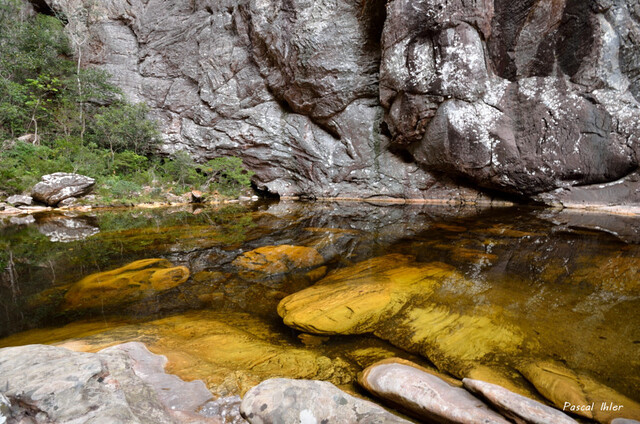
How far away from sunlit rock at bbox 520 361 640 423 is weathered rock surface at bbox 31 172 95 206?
476 inches

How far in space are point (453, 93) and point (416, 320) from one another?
9.57m

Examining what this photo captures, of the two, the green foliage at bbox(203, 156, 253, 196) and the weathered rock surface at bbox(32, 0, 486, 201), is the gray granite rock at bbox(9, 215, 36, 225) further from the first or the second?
the weathered rock surface at bbox(32, 0, 486, 201)

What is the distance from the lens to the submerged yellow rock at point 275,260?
3574mm

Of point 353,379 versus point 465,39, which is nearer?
point 353,379

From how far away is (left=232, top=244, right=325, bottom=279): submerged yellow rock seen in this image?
3.57 m

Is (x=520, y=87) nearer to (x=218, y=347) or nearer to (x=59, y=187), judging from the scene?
(x=218, y=347)

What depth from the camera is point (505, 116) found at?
30.7 feet

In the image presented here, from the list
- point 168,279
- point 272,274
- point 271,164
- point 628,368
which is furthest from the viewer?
point 271,164

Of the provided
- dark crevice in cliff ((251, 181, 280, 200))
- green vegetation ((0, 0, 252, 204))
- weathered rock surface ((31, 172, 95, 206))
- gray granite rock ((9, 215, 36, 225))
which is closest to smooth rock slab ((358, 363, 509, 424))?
gray granite rock ((9, 215, 36, 225))

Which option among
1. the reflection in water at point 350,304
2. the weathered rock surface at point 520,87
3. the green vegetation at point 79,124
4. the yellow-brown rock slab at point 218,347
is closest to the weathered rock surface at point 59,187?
the green vegetation at point 79,124

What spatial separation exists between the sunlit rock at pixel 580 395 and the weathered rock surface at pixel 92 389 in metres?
1.70

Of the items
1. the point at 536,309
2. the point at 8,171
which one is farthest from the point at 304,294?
the point at 8,171

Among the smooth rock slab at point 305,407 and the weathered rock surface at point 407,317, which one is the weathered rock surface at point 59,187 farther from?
the smooth rock slab at point 305,407

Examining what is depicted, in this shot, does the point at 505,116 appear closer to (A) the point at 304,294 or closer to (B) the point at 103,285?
(A) the point at 304,294
